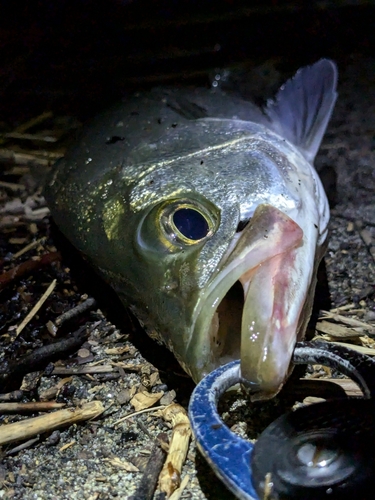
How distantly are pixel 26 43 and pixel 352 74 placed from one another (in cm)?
350

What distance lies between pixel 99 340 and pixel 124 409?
1.77 feet

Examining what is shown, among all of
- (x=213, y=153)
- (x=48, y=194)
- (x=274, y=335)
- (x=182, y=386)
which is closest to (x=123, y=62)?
(x=48, y=194)

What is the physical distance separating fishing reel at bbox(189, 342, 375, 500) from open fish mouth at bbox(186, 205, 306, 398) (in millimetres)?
149

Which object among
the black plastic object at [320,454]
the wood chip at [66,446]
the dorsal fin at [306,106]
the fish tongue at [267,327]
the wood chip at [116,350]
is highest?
the dorsal fin at [306,106]

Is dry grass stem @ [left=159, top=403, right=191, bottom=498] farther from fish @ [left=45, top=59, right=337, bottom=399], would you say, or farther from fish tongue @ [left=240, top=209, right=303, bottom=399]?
fish tongue @ [left=240, top=209, right=303, bottom=399]

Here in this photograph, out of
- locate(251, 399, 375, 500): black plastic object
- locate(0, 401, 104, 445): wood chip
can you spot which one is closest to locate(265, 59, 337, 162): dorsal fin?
locate(251, 399, 375, 500): black plastic object

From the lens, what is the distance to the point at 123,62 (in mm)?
5480

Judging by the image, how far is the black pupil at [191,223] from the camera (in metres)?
2.21

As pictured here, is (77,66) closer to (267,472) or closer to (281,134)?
(281,134)

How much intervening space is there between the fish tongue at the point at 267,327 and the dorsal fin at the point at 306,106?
4.52 feet

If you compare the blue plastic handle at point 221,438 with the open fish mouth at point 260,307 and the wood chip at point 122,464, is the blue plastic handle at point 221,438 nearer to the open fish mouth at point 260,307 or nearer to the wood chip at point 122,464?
the open fish mouth at point 260,307

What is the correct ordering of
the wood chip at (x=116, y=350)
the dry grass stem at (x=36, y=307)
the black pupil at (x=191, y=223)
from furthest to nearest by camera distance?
the dry grass stem at (x=36, y=307), the wood chip at (x=116, y=350), the black pupil at (x=191, y=223)

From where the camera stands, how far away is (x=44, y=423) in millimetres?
2404

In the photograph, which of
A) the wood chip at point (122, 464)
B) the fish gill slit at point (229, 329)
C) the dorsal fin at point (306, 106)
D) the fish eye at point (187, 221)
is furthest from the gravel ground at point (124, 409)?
the fish eye at point (187, 221)
